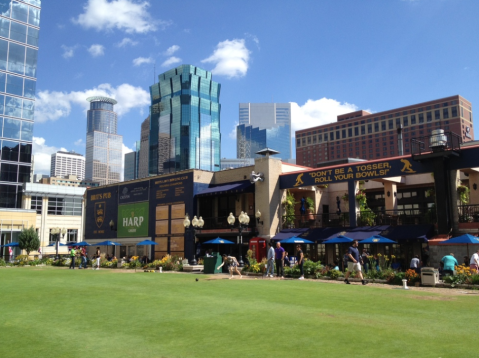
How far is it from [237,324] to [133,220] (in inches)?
1525

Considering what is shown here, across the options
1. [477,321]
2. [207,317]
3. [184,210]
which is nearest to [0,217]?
[184,210]

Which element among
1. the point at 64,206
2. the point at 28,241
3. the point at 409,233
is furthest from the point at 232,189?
the point at 64,206

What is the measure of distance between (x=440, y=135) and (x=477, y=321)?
18415mm

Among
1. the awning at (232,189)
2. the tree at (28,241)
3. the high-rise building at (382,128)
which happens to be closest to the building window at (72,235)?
the tree at (28,241)

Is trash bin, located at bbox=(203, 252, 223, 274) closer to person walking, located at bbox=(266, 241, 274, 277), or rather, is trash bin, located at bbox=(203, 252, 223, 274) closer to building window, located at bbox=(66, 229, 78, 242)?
person walking, located at bbox=(266, 241, 274, 277)

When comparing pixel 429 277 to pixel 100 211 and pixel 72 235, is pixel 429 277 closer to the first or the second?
pixel 100 211

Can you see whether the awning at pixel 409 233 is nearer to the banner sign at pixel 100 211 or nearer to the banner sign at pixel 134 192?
the banner sign at pixel 134 192

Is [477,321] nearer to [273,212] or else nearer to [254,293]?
[254,293]

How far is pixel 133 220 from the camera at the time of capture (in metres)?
46.4

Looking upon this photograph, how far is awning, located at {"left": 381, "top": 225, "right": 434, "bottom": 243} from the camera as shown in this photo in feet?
85.3

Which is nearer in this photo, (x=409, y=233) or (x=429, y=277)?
(x=429, y=277)

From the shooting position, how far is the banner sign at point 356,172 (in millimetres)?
27969

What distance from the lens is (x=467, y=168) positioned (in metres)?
26.2

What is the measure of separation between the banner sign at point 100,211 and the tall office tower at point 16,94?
65.4 feet
